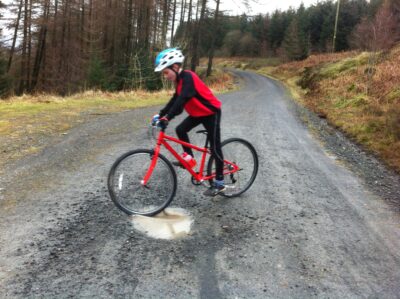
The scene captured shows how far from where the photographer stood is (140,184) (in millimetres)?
4672

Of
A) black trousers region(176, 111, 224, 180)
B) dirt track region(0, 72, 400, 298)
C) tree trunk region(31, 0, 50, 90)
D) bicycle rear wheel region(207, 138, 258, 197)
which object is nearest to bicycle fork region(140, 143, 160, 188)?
black trousers region(176, 111, 224, 180)

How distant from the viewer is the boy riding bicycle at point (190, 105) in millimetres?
4297

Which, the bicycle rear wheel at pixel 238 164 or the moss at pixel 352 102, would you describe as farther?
→ the moss at pixel 352 102

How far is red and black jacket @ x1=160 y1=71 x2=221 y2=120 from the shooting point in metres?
4.33

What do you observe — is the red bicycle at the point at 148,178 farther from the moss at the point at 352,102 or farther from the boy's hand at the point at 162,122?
the moss at the point at 352,102

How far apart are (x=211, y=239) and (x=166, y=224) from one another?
64 centimetres

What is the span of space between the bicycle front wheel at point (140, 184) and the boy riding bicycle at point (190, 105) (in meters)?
0.37

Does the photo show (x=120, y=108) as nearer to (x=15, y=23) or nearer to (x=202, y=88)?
(x=202, y=88)

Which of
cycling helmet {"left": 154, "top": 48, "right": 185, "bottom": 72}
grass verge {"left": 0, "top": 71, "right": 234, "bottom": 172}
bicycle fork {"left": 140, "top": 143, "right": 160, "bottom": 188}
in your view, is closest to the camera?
cycling helmet {"left": 154, "top": 48, "right": 185, "bottom": 72}

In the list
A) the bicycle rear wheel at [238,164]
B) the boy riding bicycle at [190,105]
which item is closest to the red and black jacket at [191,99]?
the boy riding bicycle at [190,105]

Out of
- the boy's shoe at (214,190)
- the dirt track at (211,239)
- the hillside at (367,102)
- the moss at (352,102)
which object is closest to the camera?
the dirt track at (211,239)

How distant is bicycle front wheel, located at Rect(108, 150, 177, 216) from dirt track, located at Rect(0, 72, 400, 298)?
25cm

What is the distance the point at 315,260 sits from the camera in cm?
367

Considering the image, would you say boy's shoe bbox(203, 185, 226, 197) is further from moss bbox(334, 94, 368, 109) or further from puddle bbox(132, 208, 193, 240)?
moss bbox(334, 94, 368, 109)
